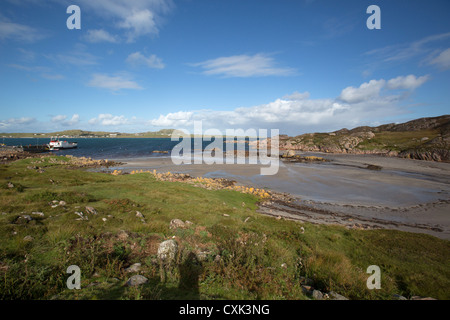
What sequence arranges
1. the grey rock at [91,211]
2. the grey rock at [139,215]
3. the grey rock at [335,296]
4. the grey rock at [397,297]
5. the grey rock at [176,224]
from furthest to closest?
the grey rock at [139,215]
the grey rock at [91,211]
the grey rock at [176,224]
the grey rock at [397,297]
the grey rock at [335,296]

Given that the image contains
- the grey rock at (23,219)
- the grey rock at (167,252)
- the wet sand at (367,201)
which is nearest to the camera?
the grey rock at (167,252)

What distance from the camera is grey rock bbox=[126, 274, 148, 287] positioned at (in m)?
6.14

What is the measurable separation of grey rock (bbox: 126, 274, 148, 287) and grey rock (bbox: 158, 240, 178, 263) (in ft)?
3.51

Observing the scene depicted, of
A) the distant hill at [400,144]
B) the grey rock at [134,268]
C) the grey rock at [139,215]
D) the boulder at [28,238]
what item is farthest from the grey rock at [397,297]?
the distant hill at [400,144]

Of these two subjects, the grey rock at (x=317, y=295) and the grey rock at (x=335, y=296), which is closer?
the grey rock at (x=317, y=295)

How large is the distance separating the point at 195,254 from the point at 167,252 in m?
1.35

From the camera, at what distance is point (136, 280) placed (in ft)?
20.6

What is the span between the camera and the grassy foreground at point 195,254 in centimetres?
615

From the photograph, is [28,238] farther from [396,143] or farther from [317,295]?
[396,143]

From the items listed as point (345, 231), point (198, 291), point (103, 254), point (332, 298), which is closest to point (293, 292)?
point (332, 298)

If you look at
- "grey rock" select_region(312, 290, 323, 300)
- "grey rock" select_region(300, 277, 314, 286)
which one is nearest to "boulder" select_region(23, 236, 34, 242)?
"grey rock" select_region(312, 290, 323, 300)

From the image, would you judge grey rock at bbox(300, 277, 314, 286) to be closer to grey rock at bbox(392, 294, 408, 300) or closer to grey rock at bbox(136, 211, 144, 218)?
grey rock at bbox(392, 294, 408, 300)

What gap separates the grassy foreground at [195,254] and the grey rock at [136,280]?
251 millimetres

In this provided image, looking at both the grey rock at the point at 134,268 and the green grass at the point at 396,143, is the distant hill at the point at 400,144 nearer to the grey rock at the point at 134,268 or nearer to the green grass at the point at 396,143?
the green grass at the point at 396,143
